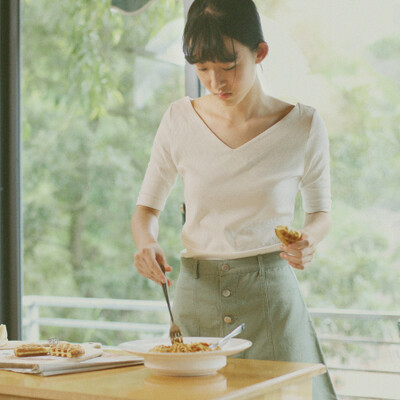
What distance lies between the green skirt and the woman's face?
397 millimetres

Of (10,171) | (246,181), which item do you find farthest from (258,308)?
(10,171)

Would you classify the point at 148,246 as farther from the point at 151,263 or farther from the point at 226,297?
the point at 226,297

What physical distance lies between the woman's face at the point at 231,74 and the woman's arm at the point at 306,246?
1.19 ft

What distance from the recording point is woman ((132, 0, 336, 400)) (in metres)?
1.64

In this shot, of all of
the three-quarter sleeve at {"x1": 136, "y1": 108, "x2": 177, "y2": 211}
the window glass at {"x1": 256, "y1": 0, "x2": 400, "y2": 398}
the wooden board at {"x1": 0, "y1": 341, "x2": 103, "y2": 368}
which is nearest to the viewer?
the wooden board at {"x1": 0, "y1": 341, "x2": 103, "y2": 368}

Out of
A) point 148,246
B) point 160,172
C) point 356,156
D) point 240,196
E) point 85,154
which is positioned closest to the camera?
point 148,246

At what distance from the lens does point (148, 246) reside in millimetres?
1597

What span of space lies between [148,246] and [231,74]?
45 cm

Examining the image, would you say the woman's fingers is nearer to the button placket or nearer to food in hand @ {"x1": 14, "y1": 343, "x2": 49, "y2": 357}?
the button placket

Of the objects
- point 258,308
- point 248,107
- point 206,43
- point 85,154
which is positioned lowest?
point 258,308

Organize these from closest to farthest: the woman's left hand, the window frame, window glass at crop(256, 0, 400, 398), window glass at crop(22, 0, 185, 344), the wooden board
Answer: the wooden board
the woman's left hand
window glass at crop(256, 0, 400, 398)
the window frame
window glass at crop(22, 0, 185, 344)

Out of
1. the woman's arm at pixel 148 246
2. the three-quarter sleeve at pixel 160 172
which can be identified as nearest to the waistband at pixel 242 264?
the woman's arm at pixel 148 246

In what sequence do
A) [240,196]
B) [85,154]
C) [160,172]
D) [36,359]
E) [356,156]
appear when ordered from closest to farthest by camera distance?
1. [36,359]
2. [240,196]
3. [160,172]
4. [356,156]
5. [85,154]

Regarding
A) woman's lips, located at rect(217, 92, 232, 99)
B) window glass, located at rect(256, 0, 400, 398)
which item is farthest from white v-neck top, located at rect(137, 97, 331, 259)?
window glass, located at rect(256, 0, 400, 398)
